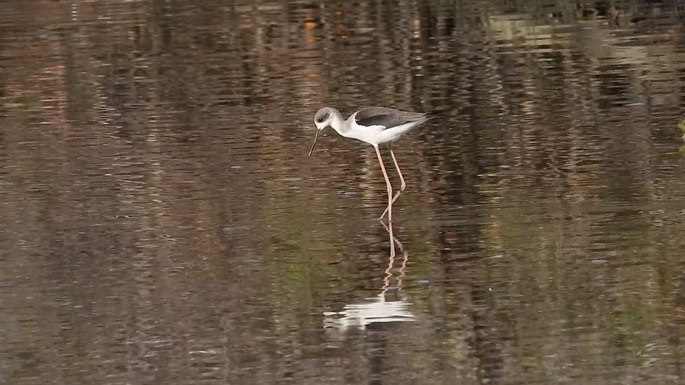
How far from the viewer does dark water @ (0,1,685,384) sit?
9.18 m

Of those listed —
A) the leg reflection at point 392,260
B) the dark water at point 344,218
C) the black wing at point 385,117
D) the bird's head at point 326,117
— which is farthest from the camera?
the bird's head at point 326,117

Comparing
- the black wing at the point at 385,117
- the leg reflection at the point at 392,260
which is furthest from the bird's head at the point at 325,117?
the leg reflection at the point at 392,260

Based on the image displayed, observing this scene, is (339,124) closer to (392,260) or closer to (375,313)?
(392,260)

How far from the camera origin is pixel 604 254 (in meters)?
11.1

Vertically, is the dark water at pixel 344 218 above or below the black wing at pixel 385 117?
below

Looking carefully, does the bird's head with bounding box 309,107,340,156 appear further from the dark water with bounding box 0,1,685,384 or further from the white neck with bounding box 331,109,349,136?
the dark water with bounding box 0,1,685,384

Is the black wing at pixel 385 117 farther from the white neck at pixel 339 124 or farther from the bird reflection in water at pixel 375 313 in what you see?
the bird reflection in water at pixel 375 313

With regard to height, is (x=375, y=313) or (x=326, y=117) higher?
(x=326, y=117)

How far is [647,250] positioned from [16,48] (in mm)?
16222

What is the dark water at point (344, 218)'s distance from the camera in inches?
361

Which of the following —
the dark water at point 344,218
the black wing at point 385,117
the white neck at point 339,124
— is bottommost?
the dark water at point 344,218

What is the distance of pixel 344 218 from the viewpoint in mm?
12711

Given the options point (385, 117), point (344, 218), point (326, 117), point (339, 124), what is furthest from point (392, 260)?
point (326, 117)

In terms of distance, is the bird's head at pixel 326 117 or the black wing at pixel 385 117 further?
the bird's head at pixel 326 117
